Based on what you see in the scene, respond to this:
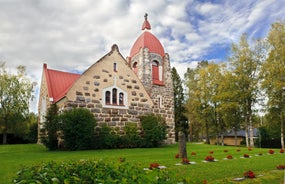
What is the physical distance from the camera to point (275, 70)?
76.7 feet

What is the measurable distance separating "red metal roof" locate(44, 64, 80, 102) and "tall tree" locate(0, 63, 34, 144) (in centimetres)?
1206

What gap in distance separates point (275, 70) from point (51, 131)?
21.9m

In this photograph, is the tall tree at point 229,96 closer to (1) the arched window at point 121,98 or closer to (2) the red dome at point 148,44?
(2) the red dome at point 148,44

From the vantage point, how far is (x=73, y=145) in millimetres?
15156

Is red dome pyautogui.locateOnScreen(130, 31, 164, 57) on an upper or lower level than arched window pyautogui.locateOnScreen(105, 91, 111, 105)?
upper

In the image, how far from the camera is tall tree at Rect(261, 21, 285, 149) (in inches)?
914

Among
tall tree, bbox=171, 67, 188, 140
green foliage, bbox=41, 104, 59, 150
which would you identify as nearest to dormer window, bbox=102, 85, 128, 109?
green foliage, bbox=41, 104, 59, 150

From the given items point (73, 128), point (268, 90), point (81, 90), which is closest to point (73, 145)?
point (73, 128)

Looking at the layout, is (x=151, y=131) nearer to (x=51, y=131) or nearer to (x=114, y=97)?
(x=114, y=97)

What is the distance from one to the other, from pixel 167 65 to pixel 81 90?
36.8 ft

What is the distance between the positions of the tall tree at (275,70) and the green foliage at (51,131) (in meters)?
20.6

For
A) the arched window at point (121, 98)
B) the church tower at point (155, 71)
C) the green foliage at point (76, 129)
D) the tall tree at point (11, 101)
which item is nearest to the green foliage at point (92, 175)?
the green foliage at point (76, 129)

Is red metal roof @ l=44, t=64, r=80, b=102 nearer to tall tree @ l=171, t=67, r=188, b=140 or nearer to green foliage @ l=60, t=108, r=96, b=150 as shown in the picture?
green foliage @ l=60, t=108, r=96, b=150

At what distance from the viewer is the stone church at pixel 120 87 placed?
57.6 ft
